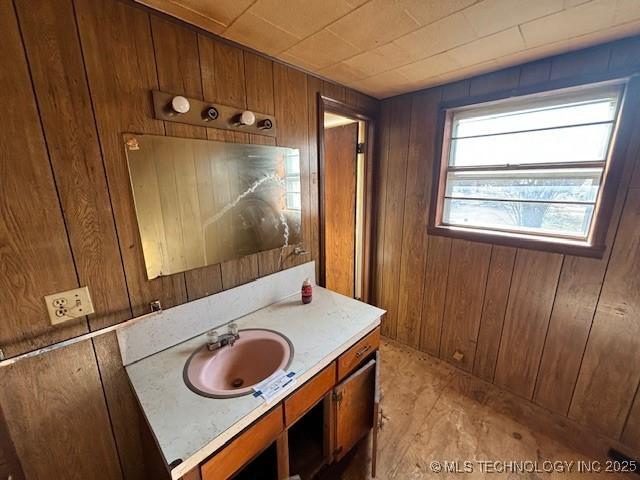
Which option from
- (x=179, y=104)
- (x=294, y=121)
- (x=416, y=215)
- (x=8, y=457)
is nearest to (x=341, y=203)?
(x=416, y=215)

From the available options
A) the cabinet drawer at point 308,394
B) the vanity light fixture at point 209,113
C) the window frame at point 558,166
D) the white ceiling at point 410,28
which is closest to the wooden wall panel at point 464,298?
the window frame at point 558,166

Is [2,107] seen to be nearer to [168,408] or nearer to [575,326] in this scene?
[168,408]

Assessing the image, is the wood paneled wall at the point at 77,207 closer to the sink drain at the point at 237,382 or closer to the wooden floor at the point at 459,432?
the sink drain at the point at 237,382

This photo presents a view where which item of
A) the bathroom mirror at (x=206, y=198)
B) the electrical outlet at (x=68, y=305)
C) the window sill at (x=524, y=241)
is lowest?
the electrical outlet at (x=68, y=305)

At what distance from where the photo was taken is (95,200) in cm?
92

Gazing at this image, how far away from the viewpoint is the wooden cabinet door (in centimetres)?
119

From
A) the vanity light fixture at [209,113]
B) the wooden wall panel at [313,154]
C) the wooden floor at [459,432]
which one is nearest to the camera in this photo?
the vanity light fixture at [209,113]

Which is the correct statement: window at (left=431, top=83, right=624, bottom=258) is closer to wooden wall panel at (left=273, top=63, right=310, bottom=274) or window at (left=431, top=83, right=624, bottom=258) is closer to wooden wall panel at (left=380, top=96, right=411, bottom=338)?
wooden wall panel at (left=380, top=96, right=411, bottom=338)

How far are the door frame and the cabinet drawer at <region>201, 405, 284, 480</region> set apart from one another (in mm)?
1043

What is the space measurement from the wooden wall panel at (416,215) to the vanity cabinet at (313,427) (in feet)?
3.04

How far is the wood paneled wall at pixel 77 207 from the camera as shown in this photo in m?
0.79

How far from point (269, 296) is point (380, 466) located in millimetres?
1091

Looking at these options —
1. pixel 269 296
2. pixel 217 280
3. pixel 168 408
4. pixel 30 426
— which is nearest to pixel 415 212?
pixel 269 296

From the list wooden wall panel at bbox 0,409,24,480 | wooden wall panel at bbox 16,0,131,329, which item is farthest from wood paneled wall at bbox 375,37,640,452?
wooden wall panel at bbox 0,409,24,480
